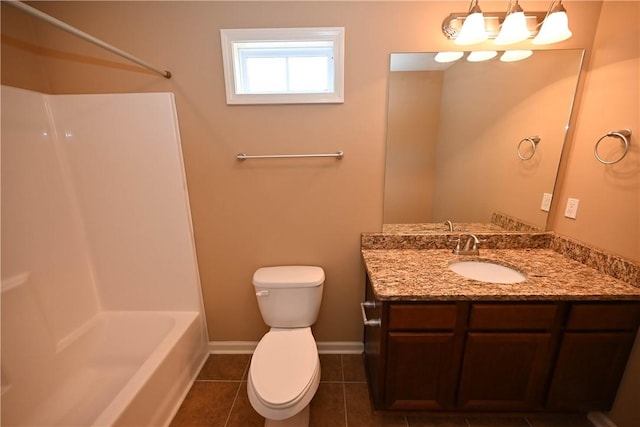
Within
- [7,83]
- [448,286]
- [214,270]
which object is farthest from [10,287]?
A: [448,286]

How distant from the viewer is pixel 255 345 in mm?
1889

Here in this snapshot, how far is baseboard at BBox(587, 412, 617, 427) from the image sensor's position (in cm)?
131

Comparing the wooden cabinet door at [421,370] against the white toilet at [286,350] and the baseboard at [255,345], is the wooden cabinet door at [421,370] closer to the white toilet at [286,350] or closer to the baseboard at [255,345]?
the white toilet at [286,350]

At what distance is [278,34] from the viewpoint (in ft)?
4.66

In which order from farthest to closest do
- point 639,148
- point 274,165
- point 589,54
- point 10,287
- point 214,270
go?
1. point 214,270
2. point 274,165
3. point 589,54
4. point 10,287
5. point 639,148

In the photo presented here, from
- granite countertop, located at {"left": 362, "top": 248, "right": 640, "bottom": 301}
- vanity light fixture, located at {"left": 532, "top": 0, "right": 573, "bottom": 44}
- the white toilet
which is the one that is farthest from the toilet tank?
vanity light fixture, located at {"left": 532, "top": 0, "right": 573, "bottom": 44}

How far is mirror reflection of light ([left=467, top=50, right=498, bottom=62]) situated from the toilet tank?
5.14 ft

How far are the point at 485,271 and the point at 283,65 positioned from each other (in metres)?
1.80

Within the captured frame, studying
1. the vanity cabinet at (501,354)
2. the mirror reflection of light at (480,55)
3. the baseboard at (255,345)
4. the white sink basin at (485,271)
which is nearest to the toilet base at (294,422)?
the vanity cabinet at (501,354)

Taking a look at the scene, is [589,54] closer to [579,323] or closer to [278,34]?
[579,323]

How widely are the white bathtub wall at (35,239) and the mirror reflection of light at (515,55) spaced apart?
2.70 meters

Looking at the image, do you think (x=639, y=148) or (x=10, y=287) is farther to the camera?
(x=10, y=287)

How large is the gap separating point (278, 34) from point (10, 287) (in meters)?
1.97

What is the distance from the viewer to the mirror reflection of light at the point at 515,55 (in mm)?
1423
